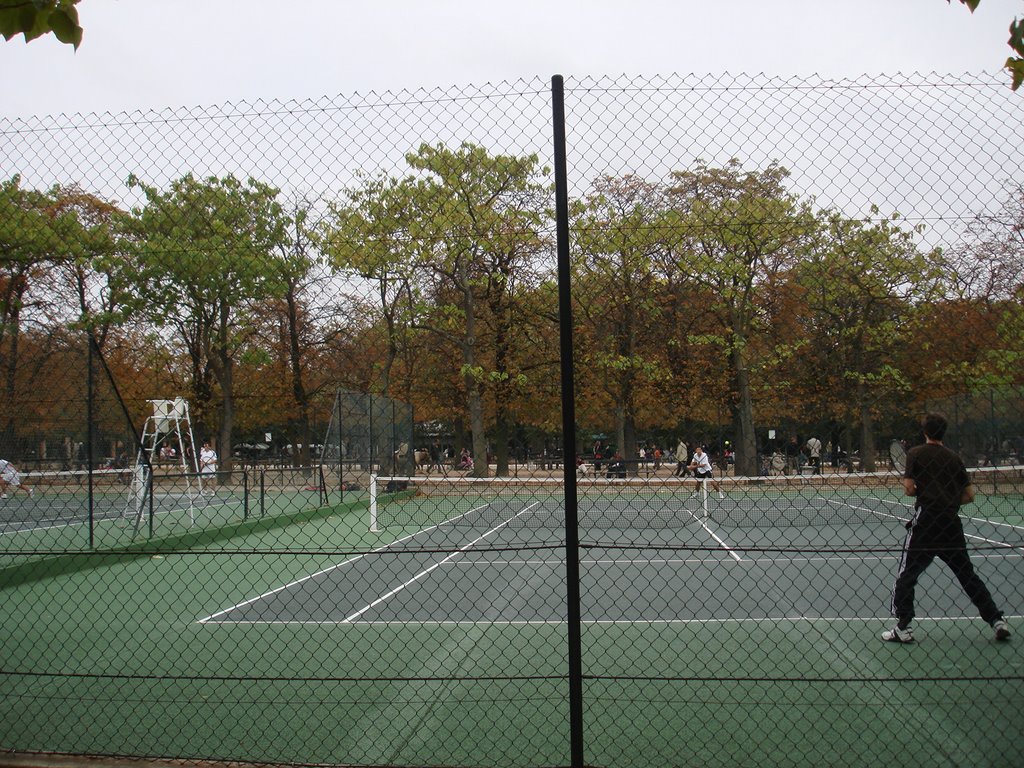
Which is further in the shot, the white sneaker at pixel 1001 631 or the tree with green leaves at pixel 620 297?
the white sneaker at pixel 1001 631

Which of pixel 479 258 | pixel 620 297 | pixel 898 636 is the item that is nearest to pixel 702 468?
pixel 898 636

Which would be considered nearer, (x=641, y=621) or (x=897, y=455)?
(x=897, y=455)

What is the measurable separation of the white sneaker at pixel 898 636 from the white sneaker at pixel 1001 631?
52cm

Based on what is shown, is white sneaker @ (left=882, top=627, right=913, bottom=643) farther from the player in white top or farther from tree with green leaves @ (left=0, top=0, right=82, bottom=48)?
the player in white top

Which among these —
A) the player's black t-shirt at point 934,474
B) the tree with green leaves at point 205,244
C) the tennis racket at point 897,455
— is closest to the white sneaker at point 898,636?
the player's black t-shirt at point 934,474

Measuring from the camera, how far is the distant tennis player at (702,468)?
6533 millimetres

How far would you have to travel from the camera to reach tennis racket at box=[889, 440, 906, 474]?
6.63 meters

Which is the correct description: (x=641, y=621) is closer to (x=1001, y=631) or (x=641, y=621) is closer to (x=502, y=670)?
(x=502, y=670)

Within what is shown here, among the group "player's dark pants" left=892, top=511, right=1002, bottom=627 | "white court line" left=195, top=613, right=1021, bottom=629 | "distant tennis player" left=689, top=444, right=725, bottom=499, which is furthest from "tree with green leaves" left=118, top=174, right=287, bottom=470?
"player's dark pants" left=892, top=511, right=1002, bottom=627

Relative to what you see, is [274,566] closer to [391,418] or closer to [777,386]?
[391,418]

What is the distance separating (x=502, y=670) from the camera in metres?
5.87

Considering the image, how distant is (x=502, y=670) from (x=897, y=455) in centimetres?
329

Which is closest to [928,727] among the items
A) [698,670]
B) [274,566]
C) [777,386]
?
[698,670]

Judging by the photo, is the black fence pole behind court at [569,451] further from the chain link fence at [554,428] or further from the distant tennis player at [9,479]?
the distant tennis player at [9,479]
